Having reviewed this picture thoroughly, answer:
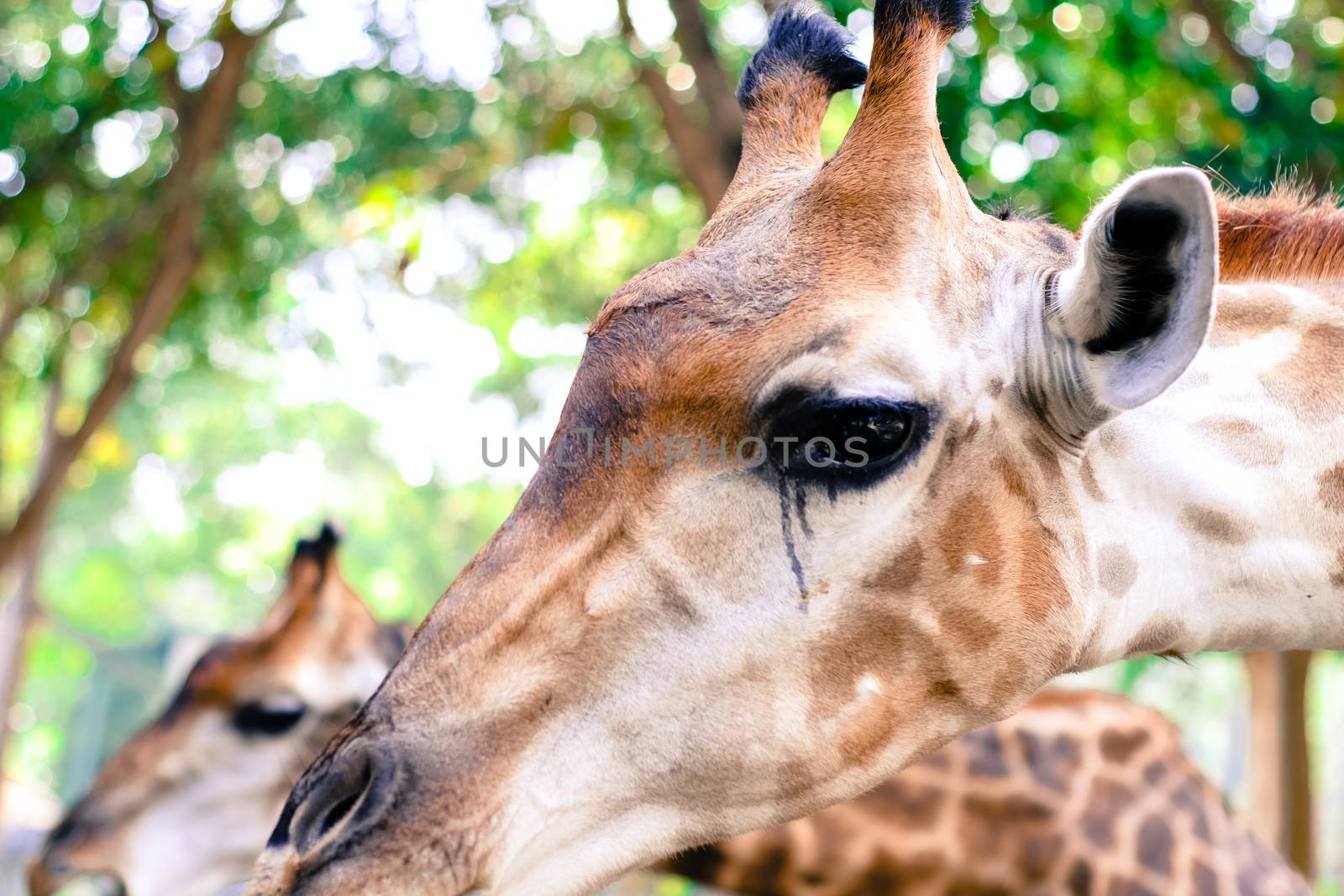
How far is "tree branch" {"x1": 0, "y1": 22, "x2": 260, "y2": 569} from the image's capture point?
6.83m

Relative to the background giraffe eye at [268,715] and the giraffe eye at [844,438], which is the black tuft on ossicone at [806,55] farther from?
the background giraffe eye at [268,715]

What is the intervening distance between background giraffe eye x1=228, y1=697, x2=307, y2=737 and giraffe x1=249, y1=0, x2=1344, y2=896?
307 centimetres

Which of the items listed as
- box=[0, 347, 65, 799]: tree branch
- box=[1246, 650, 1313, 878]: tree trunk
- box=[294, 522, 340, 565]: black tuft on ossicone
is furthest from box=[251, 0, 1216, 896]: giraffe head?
box=[0, 347, 65, 799]: tree branch

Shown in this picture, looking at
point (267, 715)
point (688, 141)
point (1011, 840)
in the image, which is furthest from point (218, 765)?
point (688, 141)

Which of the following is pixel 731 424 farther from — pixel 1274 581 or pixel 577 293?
pixel 577 293

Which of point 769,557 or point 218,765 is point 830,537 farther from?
point 218,765

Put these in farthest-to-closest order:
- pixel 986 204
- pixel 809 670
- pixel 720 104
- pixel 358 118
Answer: pixel 358 118, pixel 720 104, pixel 986 204, pixel 809 670

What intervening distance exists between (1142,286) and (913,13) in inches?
26.3

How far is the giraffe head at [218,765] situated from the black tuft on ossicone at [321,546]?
0.26m

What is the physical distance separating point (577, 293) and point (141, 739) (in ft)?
20.2

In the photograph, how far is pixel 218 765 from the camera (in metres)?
4.71

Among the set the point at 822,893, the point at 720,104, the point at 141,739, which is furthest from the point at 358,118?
the point at 822,893

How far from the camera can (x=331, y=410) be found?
27.0 m

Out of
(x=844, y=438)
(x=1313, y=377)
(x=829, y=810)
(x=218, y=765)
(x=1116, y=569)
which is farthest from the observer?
(x=218, y=765)
